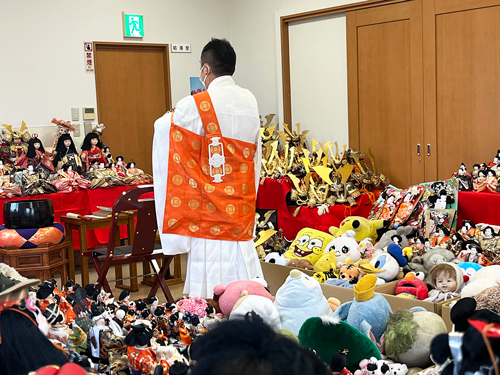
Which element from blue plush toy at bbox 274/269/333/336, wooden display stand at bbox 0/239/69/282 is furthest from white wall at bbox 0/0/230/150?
blue plush toy at bbox 274/269/333/336

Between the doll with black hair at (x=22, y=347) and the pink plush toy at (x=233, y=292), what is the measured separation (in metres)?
1.07

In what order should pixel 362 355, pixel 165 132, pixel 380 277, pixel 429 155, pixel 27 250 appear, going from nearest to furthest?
pixel 362 355 < pixel 165 132 < pixel 380 277 < pixel 27 250 < pixel 429 155

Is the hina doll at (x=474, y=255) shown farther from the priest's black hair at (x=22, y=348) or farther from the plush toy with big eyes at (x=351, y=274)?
the priest's black hair at (x=22, y=348)

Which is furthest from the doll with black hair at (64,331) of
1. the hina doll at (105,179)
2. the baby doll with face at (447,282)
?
the hina doll at (105,179)

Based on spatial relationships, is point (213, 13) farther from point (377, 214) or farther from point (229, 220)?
point (229, 220)

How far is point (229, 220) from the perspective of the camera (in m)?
2.82

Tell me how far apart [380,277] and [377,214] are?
1248 mm

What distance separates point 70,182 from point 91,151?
0.60 metres

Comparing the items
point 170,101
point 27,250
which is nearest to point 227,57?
point 27,250

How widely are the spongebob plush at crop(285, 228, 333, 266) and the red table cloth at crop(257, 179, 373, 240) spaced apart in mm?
733

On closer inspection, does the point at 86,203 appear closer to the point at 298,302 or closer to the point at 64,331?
the point at 298,302

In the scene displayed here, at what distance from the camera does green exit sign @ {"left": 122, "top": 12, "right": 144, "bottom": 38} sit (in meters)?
6.19

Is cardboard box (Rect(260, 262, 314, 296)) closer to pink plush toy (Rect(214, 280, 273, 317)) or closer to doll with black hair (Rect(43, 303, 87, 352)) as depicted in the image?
pink plush toy (Rect(214, 280, 273, 317))

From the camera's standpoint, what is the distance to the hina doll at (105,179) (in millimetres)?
5074
